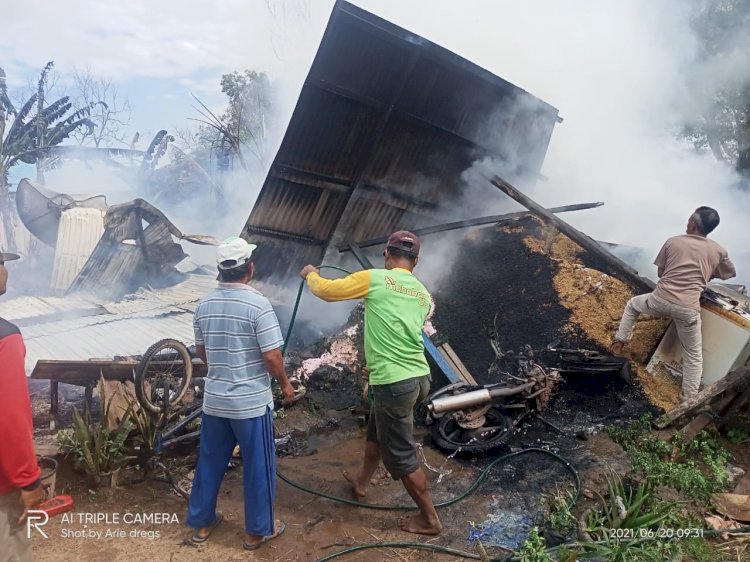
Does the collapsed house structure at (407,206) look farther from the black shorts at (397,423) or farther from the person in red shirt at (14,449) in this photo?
the person in red shirt at (14,449)

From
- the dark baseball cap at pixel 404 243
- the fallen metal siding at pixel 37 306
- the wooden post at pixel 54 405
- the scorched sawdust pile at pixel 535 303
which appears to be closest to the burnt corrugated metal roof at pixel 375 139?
the scorched sawdust pile at pixel 535 303

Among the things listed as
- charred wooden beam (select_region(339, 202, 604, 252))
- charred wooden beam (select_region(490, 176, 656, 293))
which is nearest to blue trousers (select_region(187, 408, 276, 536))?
charred wooden beam (select_region(490, 176, 656, 293))

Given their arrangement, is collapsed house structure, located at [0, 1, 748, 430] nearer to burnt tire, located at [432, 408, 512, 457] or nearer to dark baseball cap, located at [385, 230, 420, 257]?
burnt tire, located at [432, 408, 512, 457]

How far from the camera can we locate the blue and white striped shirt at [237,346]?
3010 mm

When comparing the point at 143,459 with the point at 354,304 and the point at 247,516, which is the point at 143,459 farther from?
the point at 354,304

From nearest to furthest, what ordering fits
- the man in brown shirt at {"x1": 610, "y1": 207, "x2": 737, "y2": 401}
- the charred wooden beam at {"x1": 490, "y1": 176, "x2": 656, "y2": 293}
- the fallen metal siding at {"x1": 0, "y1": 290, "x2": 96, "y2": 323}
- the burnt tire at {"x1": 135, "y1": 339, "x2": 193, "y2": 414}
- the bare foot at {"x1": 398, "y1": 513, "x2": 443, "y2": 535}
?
1. the bare foot at {"x1": 398, "y1": 513, "x2": 443, "y2": 535}
2. the burnt tire at {"x1": 135, "y1": 339, "x2": 193, "y2": 414}
3. the man in brown shirt at {"x1": 610, "y1": 207, "x2": 737, "y2": 401}
4. the charred wooden beam at {"x1": 490, "y1": 176, "x2": 656, "y2": 293}
5. the fallen metal siding at {"x1": 0, "y1": 290, "x2": 96, "y2": 323}

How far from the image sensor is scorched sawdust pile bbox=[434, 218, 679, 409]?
587 cm

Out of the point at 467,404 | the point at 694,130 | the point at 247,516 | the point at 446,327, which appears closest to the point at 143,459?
the point at 247,516

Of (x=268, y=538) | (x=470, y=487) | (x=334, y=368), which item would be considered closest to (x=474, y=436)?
(x=470, y=487)

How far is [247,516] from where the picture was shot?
3160 mm

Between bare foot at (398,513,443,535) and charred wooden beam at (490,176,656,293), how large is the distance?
13.8ft

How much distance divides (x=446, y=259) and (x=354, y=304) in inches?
64.7

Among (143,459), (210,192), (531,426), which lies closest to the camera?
(143,459)

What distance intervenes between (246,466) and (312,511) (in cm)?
86
